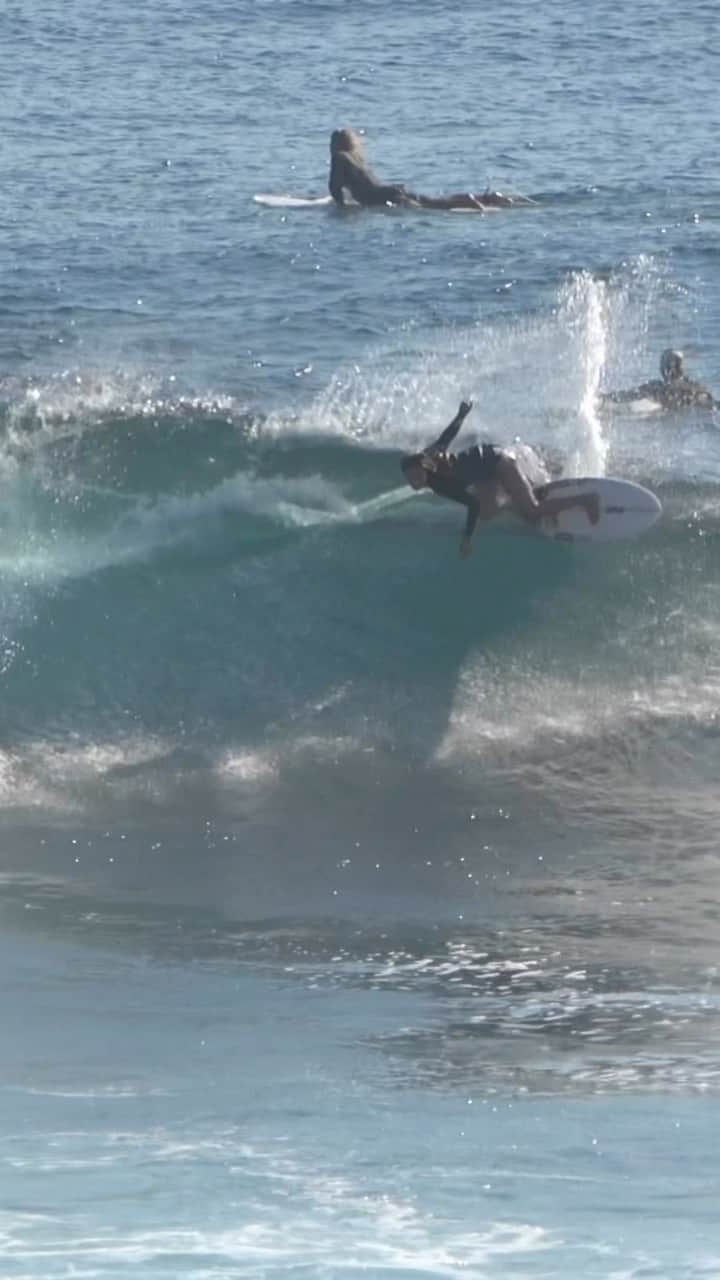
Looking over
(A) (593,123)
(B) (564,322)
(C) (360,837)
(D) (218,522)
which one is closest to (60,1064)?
(C) (360,837)

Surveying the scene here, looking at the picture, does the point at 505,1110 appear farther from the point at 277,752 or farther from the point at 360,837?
the point at 277,752

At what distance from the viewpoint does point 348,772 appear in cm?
1304

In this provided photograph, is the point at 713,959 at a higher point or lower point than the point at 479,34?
lower

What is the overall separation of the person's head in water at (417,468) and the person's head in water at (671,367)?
582 cm

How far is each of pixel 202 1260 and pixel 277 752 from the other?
6590 mm

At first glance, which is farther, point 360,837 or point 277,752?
point 277,752

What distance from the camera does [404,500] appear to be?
1525 centimetres

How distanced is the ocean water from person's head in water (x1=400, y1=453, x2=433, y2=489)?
137cm

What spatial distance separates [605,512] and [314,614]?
2.15m

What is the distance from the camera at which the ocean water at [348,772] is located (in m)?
7.50

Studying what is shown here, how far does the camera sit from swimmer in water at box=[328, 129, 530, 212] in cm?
2844

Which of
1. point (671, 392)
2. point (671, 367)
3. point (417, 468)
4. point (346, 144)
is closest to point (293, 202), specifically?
point (346, 144)

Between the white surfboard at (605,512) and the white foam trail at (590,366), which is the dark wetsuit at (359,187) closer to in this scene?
the white foam trail at (590,366)

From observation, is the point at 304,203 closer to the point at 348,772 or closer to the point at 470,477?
the point at 470,477
